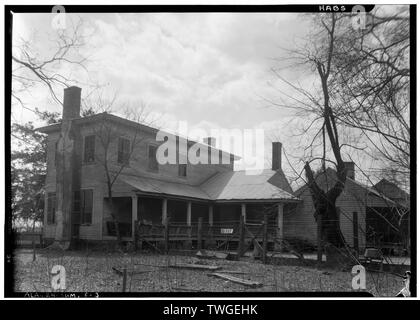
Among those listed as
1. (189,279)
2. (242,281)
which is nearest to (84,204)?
(189,279)

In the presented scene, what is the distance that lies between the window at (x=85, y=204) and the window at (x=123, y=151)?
1751 millimetres

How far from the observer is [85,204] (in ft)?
56.2

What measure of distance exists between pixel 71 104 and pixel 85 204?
21.4 feet

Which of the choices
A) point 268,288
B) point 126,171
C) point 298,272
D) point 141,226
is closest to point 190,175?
point 126,171

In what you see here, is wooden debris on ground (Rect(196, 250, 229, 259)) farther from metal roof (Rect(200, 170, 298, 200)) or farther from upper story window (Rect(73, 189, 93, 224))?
metal roof (Rect(200, 170, 298, 200))

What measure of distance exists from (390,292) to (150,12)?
5.13 m

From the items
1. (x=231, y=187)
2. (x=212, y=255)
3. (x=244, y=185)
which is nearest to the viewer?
(x=212, y=255)

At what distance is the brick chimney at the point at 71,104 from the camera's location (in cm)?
998

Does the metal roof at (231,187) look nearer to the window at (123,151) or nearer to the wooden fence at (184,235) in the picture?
the window at (123,151)

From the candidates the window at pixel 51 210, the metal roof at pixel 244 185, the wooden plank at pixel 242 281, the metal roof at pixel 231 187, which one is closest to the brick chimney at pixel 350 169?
the wooden plank at pixel 242 281

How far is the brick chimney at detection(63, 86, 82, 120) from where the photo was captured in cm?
998

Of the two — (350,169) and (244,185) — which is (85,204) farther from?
(350,169)
